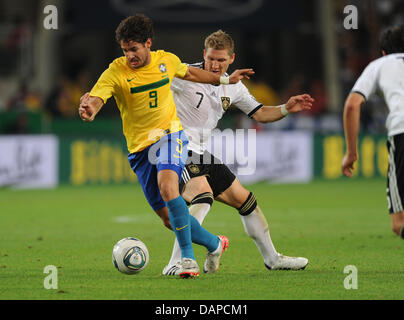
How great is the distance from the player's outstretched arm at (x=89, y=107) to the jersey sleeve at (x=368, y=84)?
1.78 m

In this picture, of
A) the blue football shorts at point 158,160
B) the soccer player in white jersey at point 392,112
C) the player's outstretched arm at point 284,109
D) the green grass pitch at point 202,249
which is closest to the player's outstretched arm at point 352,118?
the soccer player in white jersey at point 392,112

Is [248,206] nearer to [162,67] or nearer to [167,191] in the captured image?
[167,191]

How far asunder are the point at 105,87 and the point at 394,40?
2.07m

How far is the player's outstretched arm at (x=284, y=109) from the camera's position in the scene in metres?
7.25

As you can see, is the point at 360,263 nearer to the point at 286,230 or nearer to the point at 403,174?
the point at 403,174

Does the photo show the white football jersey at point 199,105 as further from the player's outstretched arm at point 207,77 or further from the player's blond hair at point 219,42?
the player's outstretched arm at point 207,77

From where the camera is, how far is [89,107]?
20.6 ft

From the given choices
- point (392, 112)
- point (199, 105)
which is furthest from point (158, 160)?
point (392, 112)

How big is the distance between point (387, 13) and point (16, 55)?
9.83m

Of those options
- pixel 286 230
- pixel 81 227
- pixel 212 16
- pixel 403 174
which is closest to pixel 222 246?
pixel 403 174

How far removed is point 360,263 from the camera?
782 cm

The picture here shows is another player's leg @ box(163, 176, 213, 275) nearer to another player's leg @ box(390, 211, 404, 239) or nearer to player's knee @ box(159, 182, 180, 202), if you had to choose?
player's knee @ box(159, 182, 180, 202)

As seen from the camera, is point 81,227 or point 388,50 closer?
point 388,50

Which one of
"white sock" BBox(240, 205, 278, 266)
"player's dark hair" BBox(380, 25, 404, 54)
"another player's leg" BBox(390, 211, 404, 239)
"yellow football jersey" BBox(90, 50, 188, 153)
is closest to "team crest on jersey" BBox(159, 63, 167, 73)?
"yellow football jersey" BBox(90, 50, 188, 153)
